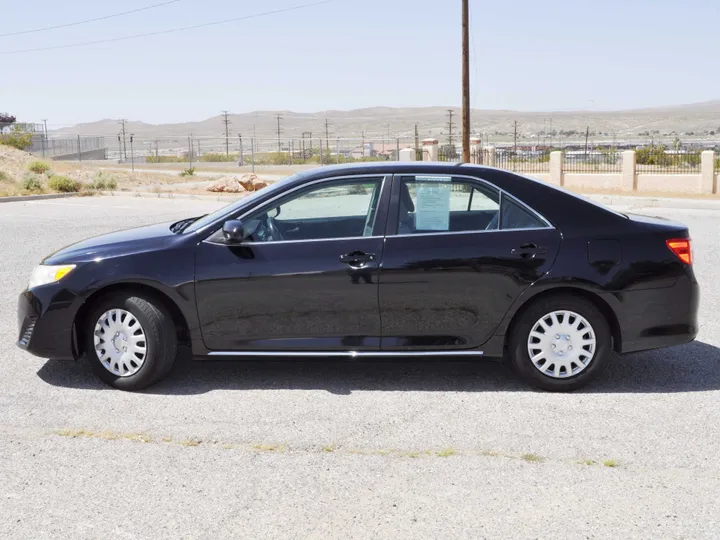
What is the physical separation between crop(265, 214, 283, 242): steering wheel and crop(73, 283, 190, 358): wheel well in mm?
852

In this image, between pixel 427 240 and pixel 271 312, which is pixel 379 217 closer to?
pixel 427 240

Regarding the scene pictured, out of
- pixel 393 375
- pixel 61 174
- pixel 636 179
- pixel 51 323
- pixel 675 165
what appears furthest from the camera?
pixel 61 174

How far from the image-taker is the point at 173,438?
550cm

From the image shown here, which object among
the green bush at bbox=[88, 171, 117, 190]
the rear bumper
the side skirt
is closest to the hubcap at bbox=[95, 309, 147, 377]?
the side skirt

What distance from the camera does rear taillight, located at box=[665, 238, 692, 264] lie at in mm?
6543

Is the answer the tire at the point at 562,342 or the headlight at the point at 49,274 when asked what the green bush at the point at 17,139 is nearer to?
the headlight at the point at 49,274

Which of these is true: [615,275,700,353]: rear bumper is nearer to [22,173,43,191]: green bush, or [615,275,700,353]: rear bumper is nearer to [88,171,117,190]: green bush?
[22,173,43,191]: green bush

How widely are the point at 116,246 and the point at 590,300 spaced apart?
345 centimetres

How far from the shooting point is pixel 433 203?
21.6 ft

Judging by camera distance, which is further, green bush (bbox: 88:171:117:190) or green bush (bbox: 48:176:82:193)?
green bush (bbox: 88:171:117:190)

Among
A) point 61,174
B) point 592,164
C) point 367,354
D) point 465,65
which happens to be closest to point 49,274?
point 367,354

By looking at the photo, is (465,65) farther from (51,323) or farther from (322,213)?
(51,323)

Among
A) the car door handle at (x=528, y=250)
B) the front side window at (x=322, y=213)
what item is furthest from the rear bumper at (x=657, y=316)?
the front side window at (x=322, y=213)

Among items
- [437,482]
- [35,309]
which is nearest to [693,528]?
[437,482]
